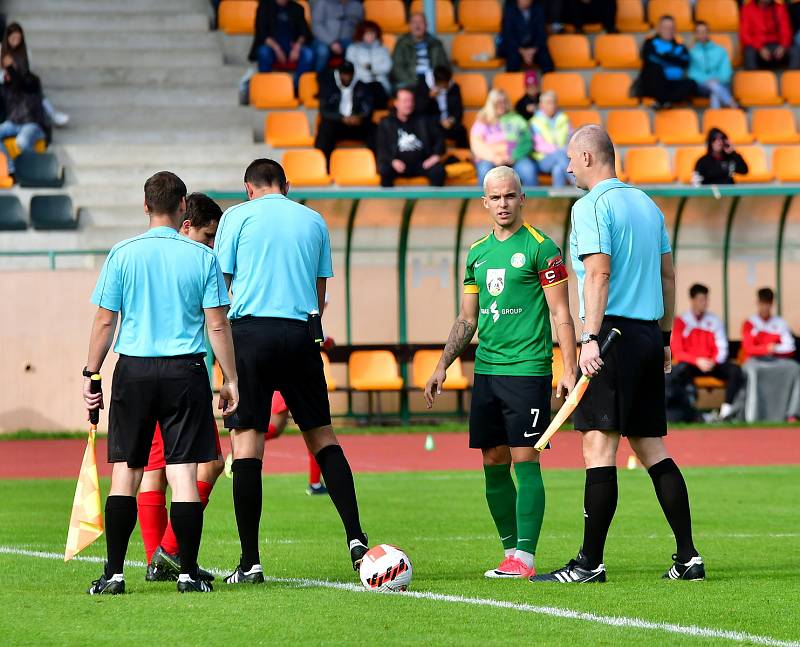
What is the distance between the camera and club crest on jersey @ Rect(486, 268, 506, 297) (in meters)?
8.11

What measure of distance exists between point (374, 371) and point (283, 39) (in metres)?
6.19

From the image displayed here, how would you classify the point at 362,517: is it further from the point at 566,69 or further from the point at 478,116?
the point at 566,69

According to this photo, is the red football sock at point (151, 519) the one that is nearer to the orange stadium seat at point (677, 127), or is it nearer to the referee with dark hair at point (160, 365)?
the referee with dark hair at point (160, 365)

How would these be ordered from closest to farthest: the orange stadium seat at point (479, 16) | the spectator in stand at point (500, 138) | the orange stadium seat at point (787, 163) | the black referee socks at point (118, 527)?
1. the black referee socks at point (118, 527)
2. the spectator in stand at point (500, 138)
3. the orange stadium seat at point (787, 163)
4. the orange stadium seat at point (479, 16)

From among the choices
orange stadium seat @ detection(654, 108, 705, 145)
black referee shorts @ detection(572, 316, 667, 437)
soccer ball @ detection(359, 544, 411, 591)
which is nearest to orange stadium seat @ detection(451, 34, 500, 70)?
orange stadium seat @ detection(654, 108, 705, 145)

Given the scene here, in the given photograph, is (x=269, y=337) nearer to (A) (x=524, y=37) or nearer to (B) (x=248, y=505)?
(B) (x=248, y=505)

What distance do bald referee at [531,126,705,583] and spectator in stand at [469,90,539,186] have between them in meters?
14.4

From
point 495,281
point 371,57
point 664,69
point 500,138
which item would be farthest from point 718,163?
point 495,281

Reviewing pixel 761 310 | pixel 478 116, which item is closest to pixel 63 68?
pixel 478 116

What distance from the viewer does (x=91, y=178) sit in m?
22.7

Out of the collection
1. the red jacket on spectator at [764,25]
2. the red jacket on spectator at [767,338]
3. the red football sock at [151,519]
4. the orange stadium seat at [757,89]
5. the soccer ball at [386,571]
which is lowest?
the red jacket on spectator at [767,338]

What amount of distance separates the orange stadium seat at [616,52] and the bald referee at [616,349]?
18.7 m

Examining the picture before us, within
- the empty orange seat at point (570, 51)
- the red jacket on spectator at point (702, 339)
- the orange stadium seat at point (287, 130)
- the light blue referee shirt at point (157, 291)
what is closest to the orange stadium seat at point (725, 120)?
the empty orange seat at point (570, 51)

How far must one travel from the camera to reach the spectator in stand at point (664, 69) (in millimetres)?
24594
